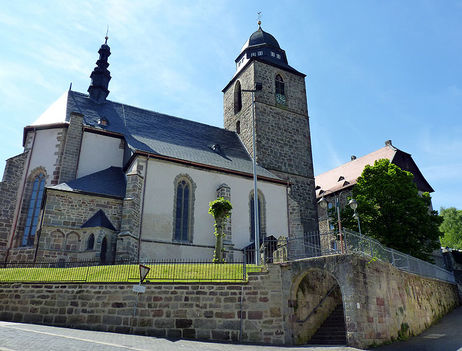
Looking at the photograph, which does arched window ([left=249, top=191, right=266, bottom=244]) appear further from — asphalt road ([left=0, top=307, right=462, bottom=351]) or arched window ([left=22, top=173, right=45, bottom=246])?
arched window ([left=22, top=173, right=45, bottom=246])

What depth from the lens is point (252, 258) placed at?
19.7 m

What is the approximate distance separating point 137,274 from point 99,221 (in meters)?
5.93

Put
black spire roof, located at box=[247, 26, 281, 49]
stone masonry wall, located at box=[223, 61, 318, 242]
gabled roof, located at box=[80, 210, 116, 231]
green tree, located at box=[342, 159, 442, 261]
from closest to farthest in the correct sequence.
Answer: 1. gabled roof, located at box=[80, 210, 116, 231]
2. green tree, located at box=[342, 159, 442, 261]
3. stone masonry wall, located at box=[223, 61, 318, 242]
4. black spire roof, located at box=[247, 26, 281, 49]

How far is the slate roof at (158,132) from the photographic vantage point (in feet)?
76.2

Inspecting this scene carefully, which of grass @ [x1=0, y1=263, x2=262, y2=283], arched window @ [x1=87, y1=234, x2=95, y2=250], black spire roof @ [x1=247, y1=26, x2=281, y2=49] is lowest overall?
grass @ [x1=0, y1=263, x2=262, y2=283]

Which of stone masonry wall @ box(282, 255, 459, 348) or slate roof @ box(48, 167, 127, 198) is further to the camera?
slate roof @ box(48, 167, 127, 198)

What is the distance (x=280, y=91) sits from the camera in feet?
106

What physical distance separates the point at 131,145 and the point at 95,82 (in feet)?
28.4

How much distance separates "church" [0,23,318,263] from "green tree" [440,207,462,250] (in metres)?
26.4

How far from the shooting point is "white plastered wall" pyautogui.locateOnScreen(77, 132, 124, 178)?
22547 millimetres

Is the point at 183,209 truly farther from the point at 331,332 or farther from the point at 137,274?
the point at 331,332

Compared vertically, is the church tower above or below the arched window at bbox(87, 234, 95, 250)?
above

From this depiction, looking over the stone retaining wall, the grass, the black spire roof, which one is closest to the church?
the grass

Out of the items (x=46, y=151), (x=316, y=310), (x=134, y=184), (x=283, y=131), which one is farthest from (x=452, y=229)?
(x=46, y=151)
